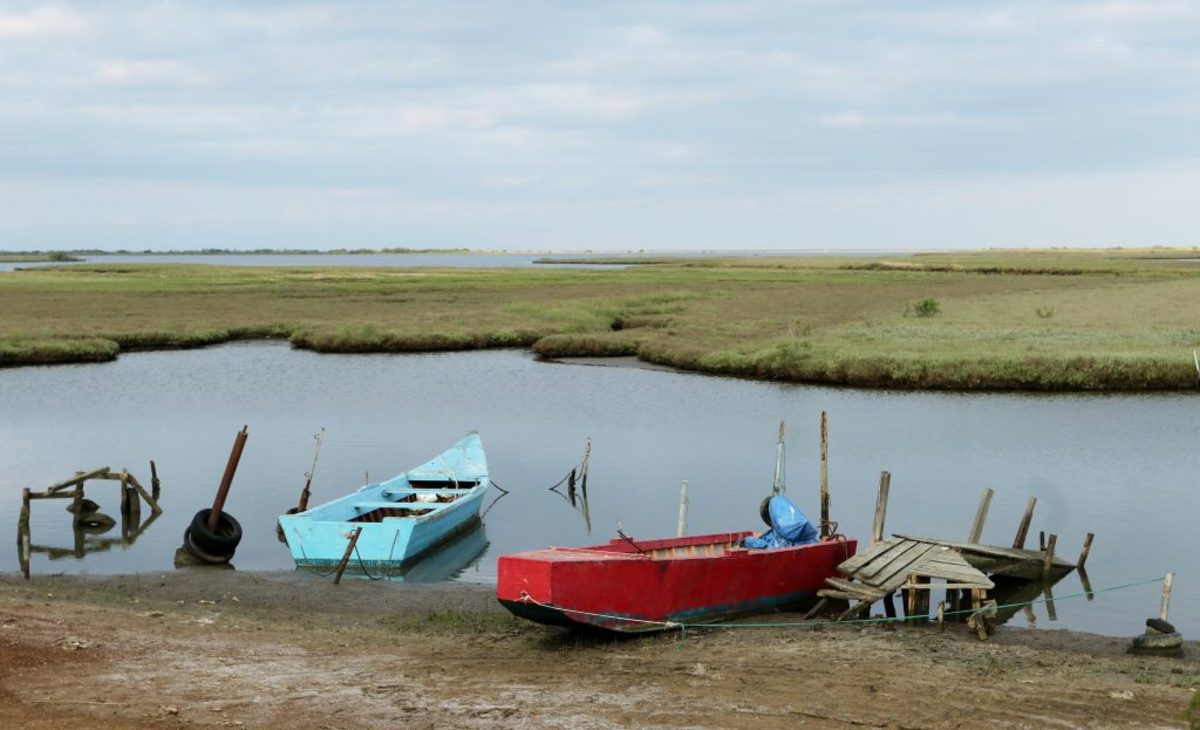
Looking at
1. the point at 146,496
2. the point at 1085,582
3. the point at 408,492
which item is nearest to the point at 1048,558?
the point at 1085,582

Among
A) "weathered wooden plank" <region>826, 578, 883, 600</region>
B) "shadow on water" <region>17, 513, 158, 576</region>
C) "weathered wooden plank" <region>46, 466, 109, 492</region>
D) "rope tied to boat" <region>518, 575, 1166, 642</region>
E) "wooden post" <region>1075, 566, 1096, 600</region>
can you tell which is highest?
"weathered wooden plank" <region>46, 466, 109, 492</region>

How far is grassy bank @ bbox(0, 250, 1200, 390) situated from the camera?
52.4m

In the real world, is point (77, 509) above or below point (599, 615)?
below

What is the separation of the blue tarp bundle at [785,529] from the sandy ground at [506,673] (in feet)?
10.4

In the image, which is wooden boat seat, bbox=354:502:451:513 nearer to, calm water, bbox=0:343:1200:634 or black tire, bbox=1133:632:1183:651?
calm water, bbox=0:343:1200:634

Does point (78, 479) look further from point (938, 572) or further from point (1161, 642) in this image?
point (1161, 642)

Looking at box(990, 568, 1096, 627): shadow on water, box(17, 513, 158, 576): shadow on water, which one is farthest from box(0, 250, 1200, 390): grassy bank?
box(17, 513, 158, 576): shadow on water

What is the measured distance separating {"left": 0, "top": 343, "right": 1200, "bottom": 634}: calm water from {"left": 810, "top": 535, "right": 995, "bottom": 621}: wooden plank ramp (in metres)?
2.06

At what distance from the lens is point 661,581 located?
18828 mm

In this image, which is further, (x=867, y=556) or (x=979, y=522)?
(x=979, y=522)

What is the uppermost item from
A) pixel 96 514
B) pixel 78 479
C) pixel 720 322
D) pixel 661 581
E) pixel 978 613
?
pixel 720 322

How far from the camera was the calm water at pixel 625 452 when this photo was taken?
89.2ft

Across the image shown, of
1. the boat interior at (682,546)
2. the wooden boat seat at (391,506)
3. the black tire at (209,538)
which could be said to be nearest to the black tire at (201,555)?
the black tire at (209,538)

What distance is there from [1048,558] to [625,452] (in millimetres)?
16376
